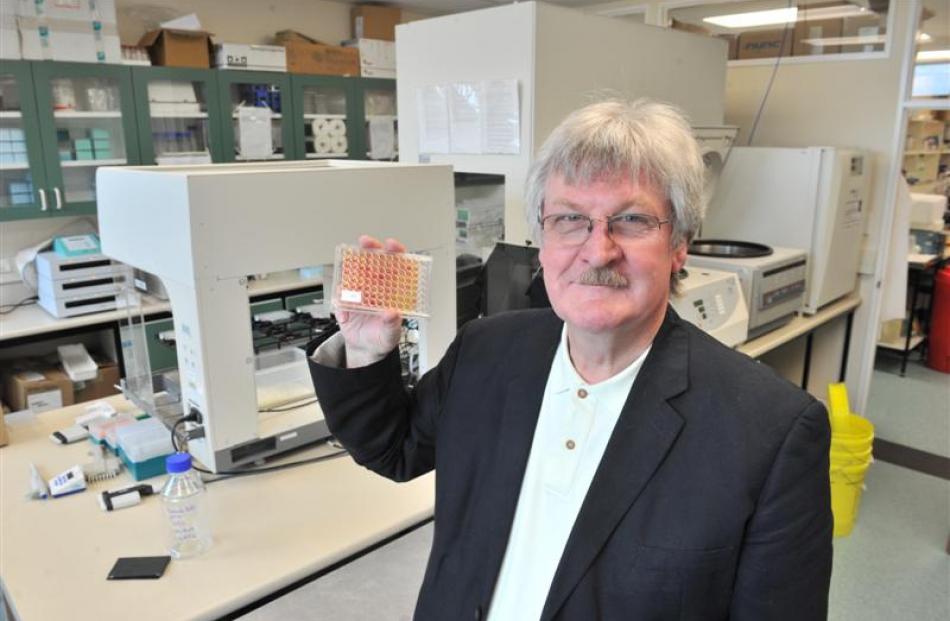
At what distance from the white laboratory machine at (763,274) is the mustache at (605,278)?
5.94 ft

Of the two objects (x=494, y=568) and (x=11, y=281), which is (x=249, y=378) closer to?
(x=494, y=568)

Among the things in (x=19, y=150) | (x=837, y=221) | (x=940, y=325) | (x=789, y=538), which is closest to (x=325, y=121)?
(x=19, y=150)

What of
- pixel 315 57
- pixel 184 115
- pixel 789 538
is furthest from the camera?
pixel 315 57

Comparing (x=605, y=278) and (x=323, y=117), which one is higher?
(x=323, y=117)

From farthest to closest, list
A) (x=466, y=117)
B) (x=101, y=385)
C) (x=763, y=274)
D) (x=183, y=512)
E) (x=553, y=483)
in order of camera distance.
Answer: (x=101, y=385), (x=763, y=274), (x=466, y=117), (x=183, y=512), (x=553, y=483)

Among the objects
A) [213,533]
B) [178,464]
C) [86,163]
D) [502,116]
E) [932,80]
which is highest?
[932,80]

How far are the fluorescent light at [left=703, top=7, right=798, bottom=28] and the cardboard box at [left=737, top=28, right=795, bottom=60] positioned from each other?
5 cm

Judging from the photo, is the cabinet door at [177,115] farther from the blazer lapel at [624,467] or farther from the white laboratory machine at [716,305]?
the blazer lapel at [624,467]

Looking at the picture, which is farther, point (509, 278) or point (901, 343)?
point (901, 343)

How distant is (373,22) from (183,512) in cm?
399

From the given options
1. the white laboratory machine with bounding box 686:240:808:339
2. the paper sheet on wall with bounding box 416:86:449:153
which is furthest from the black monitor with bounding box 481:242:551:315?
the white laboratory machine with bounding box 686:240:808:339

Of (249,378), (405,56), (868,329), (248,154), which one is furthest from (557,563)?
(248,154)

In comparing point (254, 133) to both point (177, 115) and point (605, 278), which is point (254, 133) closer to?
point (177, 115)

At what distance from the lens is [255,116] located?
12.8 ft
